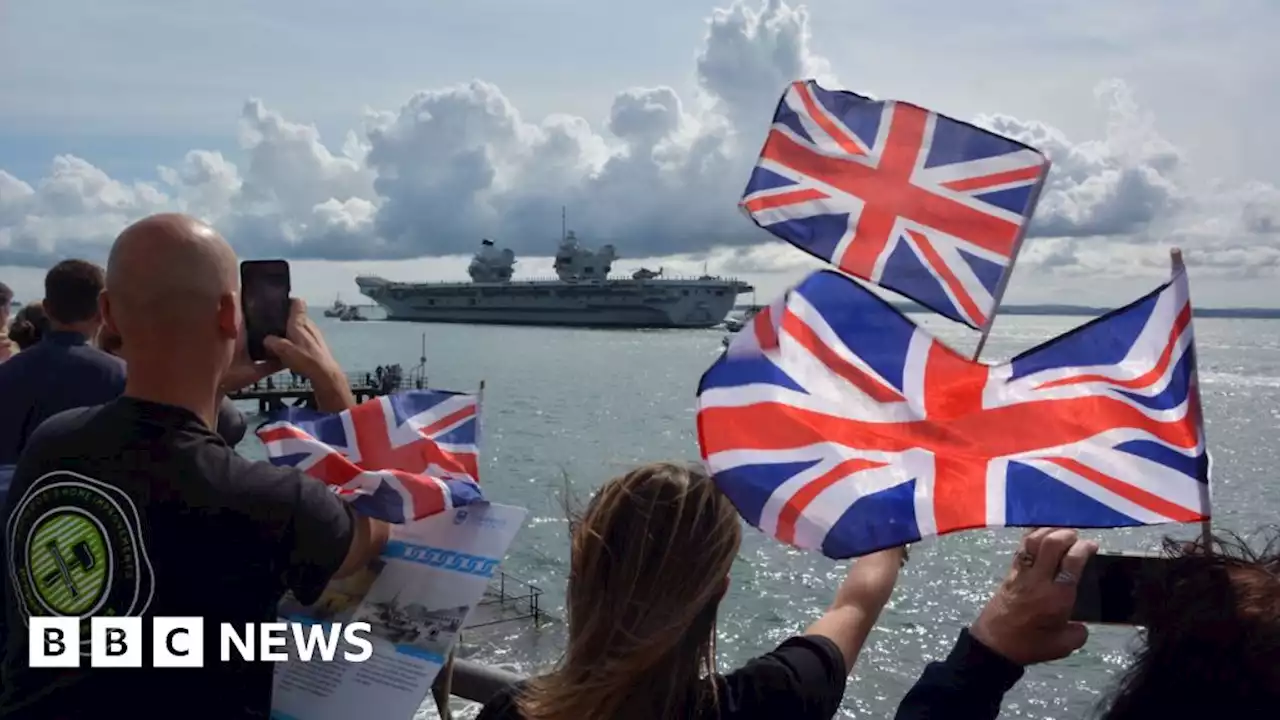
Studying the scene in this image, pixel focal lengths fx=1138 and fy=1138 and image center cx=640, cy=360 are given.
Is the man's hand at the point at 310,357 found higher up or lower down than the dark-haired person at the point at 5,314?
higher up

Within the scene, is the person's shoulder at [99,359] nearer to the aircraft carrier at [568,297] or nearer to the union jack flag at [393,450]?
the union jack flag at [393,450]

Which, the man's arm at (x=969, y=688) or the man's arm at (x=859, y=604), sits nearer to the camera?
the man's arm at (x=969, y=688)

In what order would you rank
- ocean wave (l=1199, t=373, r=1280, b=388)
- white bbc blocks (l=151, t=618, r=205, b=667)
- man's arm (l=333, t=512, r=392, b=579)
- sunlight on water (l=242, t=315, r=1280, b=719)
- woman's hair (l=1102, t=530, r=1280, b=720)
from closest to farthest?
woman's hair (l=1102, t=530, r=1280, b=720)
white bbc blocks (l=151, t=618, r=205, b=667)
man's arm (l=333, t=512, r=392, b=579)
sunlight on water (l=242, t=315, r=1280, b=719)
ocean wave (l=1199, t=373, r=1280, b=388)

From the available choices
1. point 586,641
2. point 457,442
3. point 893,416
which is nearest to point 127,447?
point 457,442

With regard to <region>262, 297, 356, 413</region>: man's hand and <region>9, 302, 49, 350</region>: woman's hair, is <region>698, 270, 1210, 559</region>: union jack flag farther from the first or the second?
<region>9, 302, 49, 350</region>: woman's hair

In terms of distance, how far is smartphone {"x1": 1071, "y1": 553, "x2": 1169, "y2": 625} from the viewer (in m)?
1.66

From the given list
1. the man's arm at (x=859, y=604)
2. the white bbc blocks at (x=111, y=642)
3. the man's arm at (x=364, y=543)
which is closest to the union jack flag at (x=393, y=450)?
the man's arm at (x=364, y=543)

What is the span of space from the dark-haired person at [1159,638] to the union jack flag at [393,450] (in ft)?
3.74

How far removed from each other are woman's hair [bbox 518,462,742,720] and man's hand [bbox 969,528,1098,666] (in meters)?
0.41

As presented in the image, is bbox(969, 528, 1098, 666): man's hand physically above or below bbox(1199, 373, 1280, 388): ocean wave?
above

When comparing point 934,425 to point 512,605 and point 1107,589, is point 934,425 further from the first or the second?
point 512,605

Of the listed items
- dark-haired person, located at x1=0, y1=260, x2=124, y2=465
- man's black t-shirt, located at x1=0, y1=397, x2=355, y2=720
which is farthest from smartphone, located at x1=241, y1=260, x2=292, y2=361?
dark-haired person, located at x1=0, y1=260, x2=124, y2=465

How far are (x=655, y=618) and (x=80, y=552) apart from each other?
43.0 inches

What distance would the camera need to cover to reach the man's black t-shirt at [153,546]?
6.66ft
